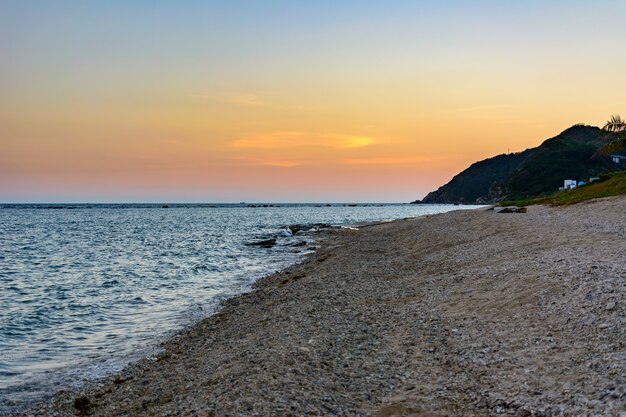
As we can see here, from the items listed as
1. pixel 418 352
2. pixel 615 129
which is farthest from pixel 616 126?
pixel 418 352

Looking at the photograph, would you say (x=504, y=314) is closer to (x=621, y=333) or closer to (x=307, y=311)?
(x=621, y=333)

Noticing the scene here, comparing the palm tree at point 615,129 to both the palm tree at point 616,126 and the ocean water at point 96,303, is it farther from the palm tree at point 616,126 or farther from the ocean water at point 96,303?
the ocean water at point 96,303

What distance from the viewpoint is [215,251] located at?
157 ft

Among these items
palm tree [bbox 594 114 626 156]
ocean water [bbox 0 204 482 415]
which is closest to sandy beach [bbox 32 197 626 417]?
ocean water [bbox 0 204 482 415]

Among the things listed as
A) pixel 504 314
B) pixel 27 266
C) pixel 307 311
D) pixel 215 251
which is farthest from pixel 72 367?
pixel 215 251

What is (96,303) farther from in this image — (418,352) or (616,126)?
(616,126)

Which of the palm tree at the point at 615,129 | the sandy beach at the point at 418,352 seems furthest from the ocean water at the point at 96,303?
the palm tree at the point at 615,129

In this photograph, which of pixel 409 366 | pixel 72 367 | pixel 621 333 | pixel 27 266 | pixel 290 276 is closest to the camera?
pixel 621 333

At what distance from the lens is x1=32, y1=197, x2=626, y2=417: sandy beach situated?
801cm

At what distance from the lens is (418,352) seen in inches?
424

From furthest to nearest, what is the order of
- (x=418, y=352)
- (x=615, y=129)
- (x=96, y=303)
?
(x=615, y=129), (x=96, y=303), (x=418, y=352)

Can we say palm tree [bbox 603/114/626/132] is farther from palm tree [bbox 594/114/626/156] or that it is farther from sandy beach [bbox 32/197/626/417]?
sandy beach [bbox 32/197/626/417]

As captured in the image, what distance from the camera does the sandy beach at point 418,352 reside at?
801 cm

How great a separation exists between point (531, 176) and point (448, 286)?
177 m
